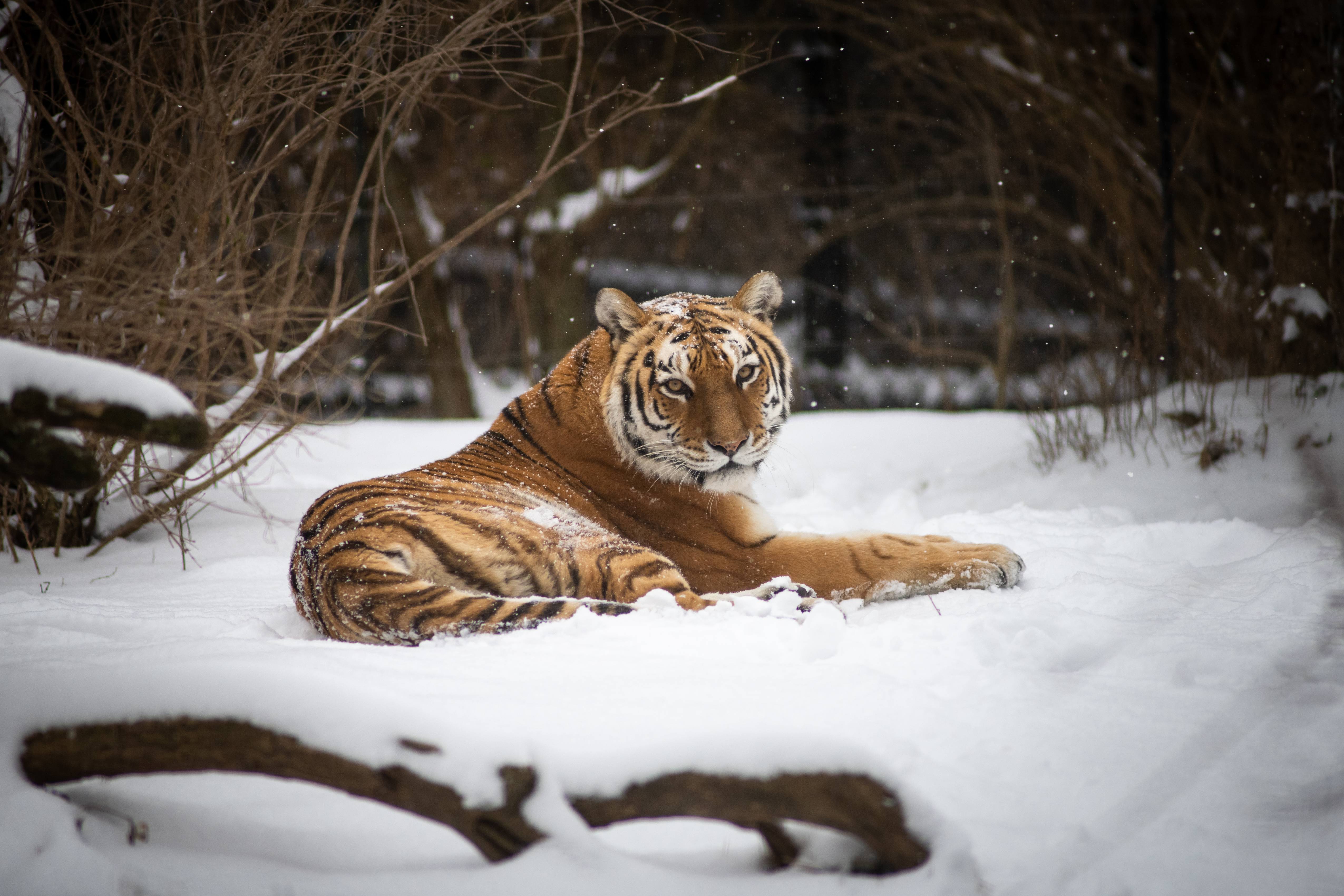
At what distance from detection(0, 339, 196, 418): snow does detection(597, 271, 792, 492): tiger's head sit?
5.88 ft

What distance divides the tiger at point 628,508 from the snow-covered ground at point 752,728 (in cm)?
16

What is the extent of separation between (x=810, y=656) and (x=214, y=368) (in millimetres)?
2592

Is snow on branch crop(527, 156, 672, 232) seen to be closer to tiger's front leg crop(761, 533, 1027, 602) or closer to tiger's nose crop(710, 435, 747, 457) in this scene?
tiger's nose crop(710, 435, 747, 457)

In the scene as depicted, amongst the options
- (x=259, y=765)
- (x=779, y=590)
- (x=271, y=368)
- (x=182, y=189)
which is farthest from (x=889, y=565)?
(x=182, y=189)

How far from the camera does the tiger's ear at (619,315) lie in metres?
3.13

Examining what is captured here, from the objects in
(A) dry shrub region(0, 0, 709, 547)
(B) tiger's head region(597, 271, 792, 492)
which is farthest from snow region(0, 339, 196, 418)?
(B) tiger's head region(597, 271, 792, 492)

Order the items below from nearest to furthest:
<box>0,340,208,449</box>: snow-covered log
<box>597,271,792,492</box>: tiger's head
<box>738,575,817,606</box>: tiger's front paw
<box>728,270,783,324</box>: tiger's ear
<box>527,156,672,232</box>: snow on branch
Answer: <box>0,340,208,449</box>: snow-covered log < <box>738,575,817,606</box>: tiger's front paw < <box>597,271,792,492</box>: tiger's head < <box>728,270,783,324</box>: tiger's ear < <box>527,156,672,232</box>: snow on branch

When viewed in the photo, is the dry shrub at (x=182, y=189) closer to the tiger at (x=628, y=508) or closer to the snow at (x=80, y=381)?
the tiger at (x=628, y=508)

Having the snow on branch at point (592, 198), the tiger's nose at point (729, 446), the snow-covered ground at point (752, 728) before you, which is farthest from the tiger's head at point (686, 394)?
the snow on branch at point (592, 198)

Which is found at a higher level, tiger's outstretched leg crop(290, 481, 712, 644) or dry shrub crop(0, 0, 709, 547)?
dry shrub crop(0, 0, 709, 547)

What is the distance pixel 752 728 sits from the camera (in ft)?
4.44

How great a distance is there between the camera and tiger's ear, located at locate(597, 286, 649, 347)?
3127 millimetres

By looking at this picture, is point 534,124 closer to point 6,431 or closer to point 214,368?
point 214,368

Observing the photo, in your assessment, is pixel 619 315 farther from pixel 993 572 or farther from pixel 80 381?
pixel 80 381
